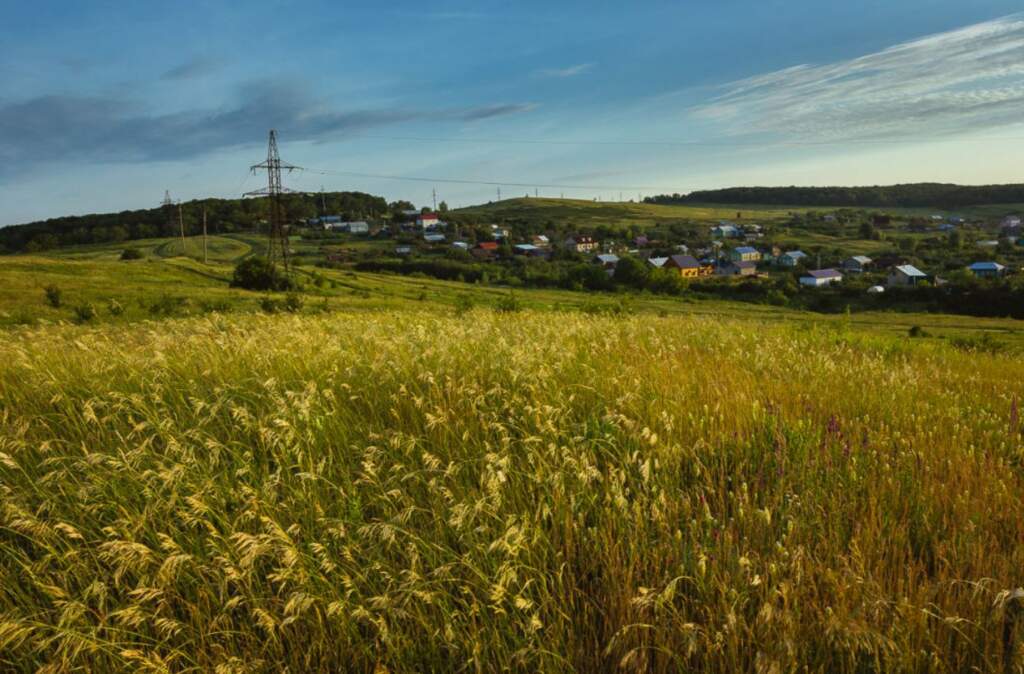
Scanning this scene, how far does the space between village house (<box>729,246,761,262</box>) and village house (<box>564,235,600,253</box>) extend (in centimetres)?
3656

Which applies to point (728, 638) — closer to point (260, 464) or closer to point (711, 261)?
point (260, 464)

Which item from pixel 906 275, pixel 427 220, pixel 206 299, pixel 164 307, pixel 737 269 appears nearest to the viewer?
pixel 164 307

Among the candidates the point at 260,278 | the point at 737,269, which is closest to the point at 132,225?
the point at 260,278

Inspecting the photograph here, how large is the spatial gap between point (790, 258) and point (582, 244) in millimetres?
51077

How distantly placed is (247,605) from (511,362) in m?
2.89

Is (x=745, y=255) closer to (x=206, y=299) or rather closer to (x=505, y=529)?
(x=206, y=299)

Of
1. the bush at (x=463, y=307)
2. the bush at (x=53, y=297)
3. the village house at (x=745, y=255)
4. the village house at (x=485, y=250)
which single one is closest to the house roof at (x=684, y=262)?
the village house at (x=745, y=255)

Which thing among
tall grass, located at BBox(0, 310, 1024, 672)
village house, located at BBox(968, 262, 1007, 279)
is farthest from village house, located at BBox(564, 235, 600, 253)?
tall grass, located at BBox(0, 310, 1024, 672)

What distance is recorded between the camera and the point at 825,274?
4341 inches

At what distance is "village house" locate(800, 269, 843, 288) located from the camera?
103 metres

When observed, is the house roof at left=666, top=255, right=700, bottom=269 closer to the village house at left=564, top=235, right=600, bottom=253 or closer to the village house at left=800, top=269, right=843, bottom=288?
the village house at left=800, top=269, right=843, bottom=288

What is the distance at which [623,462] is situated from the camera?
3357mm

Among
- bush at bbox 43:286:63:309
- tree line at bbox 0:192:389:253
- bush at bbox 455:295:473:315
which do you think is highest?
tree line at bbox 0:192:389:253

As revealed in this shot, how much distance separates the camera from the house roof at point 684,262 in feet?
411
